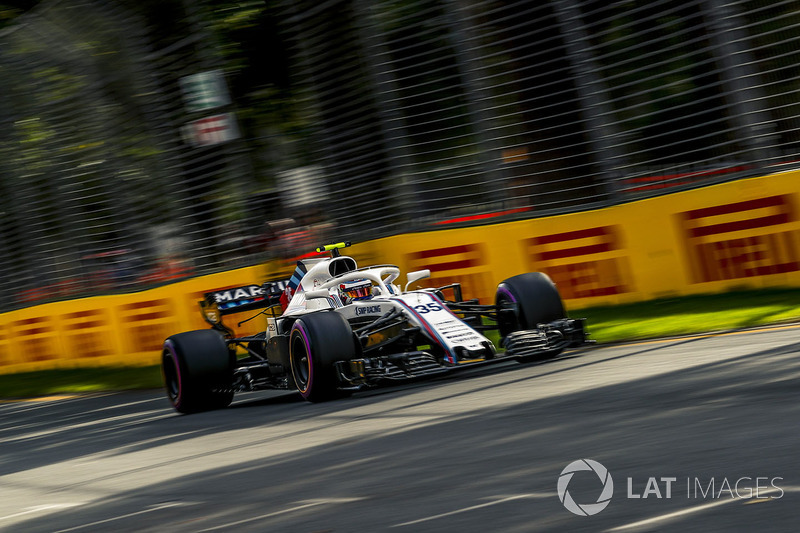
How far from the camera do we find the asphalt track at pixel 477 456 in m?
4.61

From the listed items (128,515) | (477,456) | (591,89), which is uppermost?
(591,89)

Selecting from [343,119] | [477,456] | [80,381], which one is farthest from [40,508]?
[80,381]

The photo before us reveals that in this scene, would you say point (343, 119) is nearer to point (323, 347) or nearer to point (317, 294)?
A: point (317, 294)

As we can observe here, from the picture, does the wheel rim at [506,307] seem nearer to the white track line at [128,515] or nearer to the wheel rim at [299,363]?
the wheel rim at [299,363]

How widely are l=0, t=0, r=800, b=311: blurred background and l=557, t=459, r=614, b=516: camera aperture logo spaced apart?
7.51 metres

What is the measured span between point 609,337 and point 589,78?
3998 millimetres

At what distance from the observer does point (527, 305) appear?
9922 mm

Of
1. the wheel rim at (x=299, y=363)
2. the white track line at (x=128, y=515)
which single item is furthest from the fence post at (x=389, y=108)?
the white track line at (x=128, y=515)

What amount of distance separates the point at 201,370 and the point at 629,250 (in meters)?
5.13

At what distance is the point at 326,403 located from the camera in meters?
9.49

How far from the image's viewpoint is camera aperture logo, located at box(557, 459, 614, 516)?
4.50 meters

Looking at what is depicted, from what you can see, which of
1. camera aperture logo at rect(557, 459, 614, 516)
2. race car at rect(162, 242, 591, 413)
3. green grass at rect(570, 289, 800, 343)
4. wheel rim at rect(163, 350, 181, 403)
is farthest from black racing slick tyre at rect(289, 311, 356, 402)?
camera aperture logo at rect(557, 459, 614, 516)

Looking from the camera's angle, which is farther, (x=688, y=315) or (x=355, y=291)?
(x=688, y=315)

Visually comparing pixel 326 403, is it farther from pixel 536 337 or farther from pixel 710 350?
pixel 710 350
